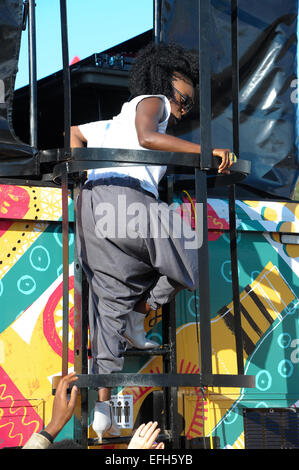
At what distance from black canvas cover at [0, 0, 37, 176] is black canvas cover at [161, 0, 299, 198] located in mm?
1145

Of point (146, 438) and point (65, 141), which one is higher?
point (65, 141)

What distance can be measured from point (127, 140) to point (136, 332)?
926mm

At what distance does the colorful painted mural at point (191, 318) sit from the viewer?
11.2 ft

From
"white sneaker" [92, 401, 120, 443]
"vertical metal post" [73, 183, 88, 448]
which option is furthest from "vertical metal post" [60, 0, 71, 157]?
"white sneaker" [92, 401, 120, 443]

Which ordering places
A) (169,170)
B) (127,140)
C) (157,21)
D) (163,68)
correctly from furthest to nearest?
(157,21), (163,68), (127,140), (169,170)

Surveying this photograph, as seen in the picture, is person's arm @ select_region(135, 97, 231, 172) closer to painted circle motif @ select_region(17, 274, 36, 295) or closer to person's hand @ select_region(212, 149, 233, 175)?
person's hand @ select_region(212, 149, 233, 175)

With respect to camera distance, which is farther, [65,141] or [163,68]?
[163,68]

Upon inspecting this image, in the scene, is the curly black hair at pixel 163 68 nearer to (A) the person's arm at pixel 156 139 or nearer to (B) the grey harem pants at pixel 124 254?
(A) the person's arm at pixel 156 139

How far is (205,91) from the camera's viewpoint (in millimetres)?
3180

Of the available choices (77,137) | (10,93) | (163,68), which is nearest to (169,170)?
(77,137)

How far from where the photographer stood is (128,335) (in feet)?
11.3

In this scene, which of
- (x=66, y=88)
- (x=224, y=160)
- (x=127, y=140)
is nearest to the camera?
(x=66, y=88)

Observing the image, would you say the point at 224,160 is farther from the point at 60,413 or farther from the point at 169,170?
the point at 60,413
